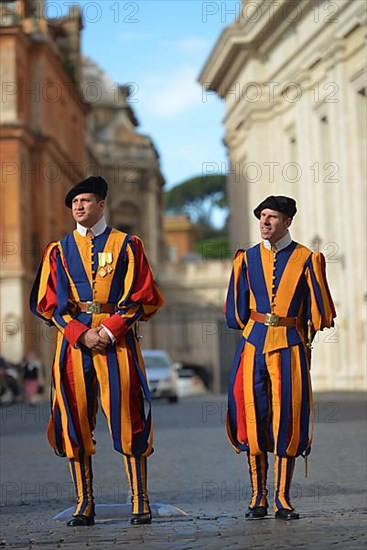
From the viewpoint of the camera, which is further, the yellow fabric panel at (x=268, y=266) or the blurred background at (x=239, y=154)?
the blurred background at (x=239, y=154)

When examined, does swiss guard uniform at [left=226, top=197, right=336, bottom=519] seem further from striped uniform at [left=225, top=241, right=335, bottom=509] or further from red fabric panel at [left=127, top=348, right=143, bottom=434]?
red fabric panel at [left=127, top=348, right=143, bottom=434]

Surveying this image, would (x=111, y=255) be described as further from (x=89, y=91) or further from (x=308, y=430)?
(x=89, y=91)

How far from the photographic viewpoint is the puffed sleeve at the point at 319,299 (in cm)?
818

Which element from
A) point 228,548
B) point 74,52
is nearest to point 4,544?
point 228,548

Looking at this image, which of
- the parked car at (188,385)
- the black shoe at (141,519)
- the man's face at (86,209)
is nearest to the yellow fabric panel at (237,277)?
the man's face at (86,209)

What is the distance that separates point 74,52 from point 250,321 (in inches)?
2244

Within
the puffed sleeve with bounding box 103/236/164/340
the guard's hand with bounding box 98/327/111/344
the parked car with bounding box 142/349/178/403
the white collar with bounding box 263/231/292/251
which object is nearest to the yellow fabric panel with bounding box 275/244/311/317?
the white collar with bounding box 263/231/292/251

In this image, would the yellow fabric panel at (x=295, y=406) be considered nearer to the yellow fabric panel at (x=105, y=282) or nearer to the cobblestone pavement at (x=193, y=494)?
the cobblestone pavement at (x=193, y=494)

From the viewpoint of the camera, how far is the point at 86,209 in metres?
8.12

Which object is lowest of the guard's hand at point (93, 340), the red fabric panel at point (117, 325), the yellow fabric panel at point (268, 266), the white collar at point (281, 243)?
the guard's hand at point (93, 340)

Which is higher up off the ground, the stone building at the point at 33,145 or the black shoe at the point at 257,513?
the stone building at the point at 33,145

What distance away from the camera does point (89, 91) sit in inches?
3314

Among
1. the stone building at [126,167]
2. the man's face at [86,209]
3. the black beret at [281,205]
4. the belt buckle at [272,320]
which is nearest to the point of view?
the man's face at [86,209]

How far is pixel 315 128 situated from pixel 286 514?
31613 mm
